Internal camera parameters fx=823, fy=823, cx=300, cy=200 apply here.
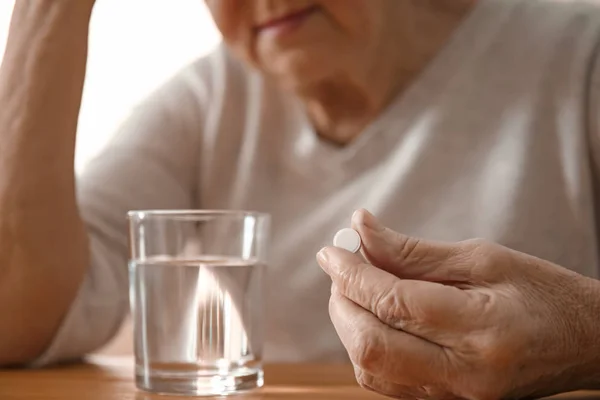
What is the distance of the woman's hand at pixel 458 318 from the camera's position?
529 mm

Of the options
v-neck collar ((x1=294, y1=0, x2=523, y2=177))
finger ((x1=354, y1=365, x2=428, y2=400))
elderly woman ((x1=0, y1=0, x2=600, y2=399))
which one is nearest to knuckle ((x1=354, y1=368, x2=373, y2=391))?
finger ((x1=354, y1=365, x2=428, y2=400))

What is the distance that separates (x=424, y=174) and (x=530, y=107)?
172mm

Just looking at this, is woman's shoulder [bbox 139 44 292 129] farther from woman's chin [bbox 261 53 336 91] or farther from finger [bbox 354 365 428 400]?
finger [bbox 354 365 428 400]

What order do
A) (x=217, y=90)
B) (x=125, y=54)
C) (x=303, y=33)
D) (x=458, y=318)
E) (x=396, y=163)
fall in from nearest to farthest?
(x=458, y=318)
(x=303, y=33)
(x=396, y=163)
(x=217, y=90)
(x=125, y=54)

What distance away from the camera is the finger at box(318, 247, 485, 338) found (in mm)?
526

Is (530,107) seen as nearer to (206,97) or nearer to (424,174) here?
(424,174)

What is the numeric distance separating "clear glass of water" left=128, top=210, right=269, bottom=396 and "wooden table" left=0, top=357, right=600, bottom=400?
0.07ft

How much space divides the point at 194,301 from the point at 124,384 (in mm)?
151

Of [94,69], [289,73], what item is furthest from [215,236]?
[94,69]

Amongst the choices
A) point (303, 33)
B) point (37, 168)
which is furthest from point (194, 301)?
point (303, 33)

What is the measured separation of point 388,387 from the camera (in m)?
0.58

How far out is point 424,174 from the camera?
1.16 metres

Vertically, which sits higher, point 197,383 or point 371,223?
point 371,223

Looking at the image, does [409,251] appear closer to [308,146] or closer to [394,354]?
[394,354]
